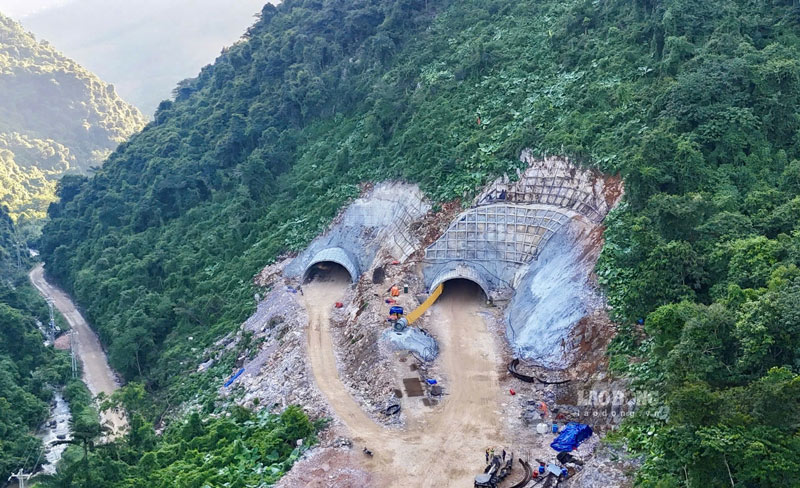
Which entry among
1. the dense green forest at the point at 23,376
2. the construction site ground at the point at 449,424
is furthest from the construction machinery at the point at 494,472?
the dense green forest at the point at 23,376

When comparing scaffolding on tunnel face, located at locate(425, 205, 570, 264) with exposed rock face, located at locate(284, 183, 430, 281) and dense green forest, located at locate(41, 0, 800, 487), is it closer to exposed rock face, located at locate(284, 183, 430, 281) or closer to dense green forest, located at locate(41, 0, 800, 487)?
exposed rock face, located at locate(284, 183, 430, 281)

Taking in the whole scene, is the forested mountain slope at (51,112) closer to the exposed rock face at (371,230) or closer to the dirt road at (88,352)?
the dirt road at (88,352)

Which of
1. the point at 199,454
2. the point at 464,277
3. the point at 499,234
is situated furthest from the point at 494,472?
the point at 499,234

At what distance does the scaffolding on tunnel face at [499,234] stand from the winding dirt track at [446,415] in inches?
89.2

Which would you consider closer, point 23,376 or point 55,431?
point 55,431

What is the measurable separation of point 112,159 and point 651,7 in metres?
52.1

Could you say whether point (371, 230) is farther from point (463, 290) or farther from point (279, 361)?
point (279, 361)

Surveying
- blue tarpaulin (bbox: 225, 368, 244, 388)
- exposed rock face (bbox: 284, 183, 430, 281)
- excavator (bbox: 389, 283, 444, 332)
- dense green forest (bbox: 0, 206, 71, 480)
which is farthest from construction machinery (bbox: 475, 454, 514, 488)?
dense green forest (bbox: 0, 206, 71, 480)

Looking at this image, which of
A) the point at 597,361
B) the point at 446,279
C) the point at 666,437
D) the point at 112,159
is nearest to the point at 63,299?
the point at 112,159

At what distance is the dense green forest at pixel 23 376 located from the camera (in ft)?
121

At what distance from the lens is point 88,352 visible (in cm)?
5169

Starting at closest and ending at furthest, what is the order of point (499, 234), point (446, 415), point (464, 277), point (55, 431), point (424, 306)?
point (446, 415)
point (424, 306)
point (464, 277)
point (499, 234)
point (55, 431)

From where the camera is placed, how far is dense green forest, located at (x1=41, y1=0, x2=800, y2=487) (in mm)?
19109

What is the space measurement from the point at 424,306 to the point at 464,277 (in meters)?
2.36
